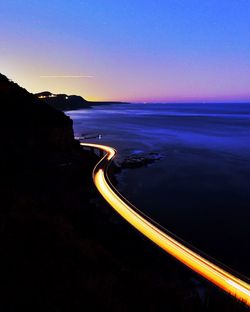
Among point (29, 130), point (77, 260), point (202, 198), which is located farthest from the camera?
point (29, 130)

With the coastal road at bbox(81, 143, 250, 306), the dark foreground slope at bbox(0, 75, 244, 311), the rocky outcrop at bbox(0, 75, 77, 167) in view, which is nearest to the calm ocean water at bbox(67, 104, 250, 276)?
the coastal road at bbox(81, 143, 250, 306)

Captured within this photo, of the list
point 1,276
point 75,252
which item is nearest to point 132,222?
point 75,252

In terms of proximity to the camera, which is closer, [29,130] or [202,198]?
[202,198]

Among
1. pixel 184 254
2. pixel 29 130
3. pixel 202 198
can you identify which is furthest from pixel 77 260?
pixel 29 130

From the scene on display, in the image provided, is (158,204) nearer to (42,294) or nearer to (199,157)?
(42,294)

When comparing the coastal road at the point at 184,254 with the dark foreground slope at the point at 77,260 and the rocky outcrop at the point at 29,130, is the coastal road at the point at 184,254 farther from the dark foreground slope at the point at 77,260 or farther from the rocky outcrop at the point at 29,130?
the rocky outcrop at the point at 29,130

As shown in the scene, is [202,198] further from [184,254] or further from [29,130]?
[29,130]

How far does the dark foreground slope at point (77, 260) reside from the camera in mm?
10016

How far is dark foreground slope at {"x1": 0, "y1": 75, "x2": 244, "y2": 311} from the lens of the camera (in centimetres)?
1002

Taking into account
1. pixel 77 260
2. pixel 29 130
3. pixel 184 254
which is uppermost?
pixel 29 130

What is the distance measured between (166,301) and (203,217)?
16924 mm

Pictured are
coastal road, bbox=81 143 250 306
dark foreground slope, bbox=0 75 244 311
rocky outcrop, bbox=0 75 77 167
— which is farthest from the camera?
rocky outcrop, bbox=0 75 77 167

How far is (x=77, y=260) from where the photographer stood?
43.3ft

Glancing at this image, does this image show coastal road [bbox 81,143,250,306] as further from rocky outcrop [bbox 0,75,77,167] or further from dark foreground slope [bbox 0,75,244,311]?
rocky outcrop [bbox 0,75,77,167]
